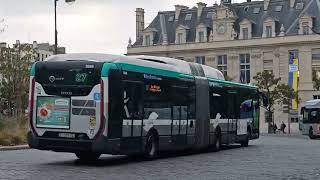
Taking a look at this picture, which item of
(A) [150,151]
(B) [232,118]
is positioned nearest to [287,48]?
(B) [232,118]

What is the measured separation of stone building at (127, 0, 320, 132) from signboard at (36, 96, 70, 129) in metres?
70.8

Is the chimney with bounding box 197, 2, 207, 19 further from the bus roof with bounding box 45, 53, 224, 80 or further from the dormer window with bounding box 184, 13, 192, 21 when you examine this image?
the bus roof with bounding box 45, 53, 224, 80

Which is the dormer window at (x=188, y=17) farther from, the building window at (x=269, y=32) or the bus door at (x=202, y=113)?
the bus door at (x=202, y=113)

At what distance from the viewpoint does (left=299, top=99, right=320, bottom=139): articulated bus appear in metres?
52.7

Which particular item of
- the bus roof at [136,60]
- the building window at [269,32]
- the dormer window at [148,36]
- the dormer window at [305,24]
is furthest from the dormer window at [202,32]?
the bus roof at [136,60]

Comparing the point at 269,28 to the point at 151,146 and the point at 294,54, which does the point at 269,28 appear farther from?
the point at 151,146

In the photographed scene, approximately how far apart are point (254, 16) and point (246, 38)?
14.9 feet

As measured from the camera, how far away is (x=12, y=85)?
68562 mm

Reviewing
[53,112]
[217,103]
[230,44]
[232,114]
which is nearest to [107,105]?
[53,112]

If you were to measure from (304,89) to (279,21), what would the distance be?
1135 centimetres

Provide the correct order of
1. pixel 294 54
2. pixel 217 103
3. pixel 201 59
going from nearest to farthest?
pixel 217 103 < pixel 294 54 < pixel 201 59

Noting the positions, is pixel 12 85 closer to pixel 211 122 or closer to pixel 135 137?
pixel 211 122

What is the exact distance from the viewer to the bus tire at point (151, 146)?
2029 cm

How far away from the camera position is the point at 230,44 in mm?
97000
